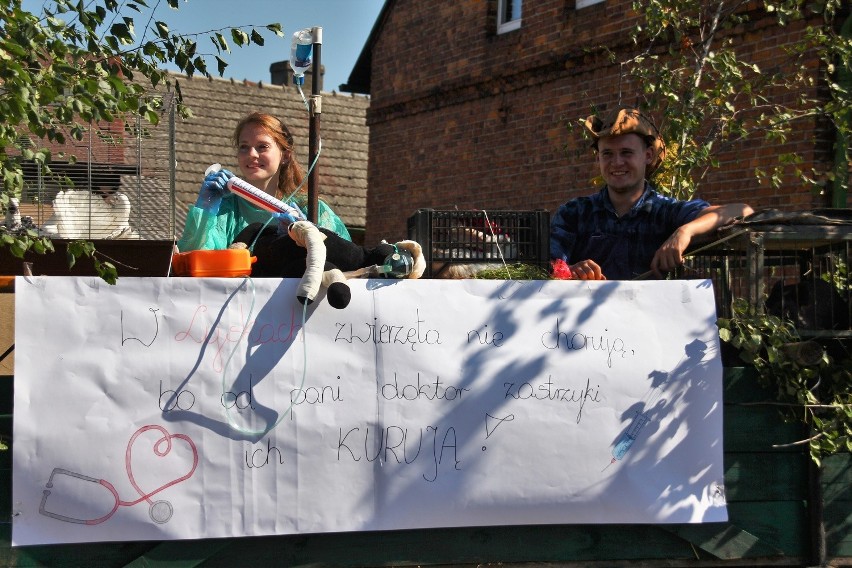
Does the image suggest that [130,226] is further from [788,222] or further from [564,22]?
[564,22]

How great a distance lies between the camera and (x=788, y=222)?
11.6 ft

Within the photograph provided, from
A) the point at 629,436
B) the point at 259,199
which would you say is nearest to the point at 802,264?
the point at 629,436

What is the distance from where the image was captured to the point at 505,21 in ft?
37.0

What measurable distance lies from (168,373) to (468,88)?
8.73 metres

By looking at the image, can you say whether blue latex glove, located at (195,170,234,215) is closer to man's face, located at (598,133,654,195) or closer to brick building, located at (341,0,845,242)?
man's face, located at (598,133,654,195)

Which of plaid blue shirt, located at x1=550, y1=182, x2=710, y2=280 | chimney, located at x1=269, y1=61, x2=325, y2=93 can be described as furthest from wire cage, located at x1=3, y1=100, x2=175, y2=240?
chimney, located at x1=269, y1=61, x2=325, y2=93

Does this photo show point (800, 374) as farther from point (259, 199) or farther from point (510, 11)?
point (510, 11)

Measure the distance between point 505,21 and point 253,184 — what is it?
24.6 feet

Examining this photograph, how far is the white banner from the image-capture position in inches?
122

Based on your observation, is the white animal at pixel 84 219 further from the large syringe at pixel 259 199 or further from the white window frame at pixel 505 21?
the white window frame at pixel 505 21

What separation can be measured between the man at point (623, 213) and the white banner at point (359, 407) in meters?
0.63

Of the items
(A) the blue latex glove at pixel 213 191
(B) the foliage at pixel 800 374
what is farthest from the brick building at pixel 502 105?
(A) the blue latex glove at pixel 213 191

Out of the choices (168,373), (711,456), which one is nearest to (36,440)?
(168,373)

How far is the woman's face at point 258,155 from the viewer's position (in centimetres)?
425
